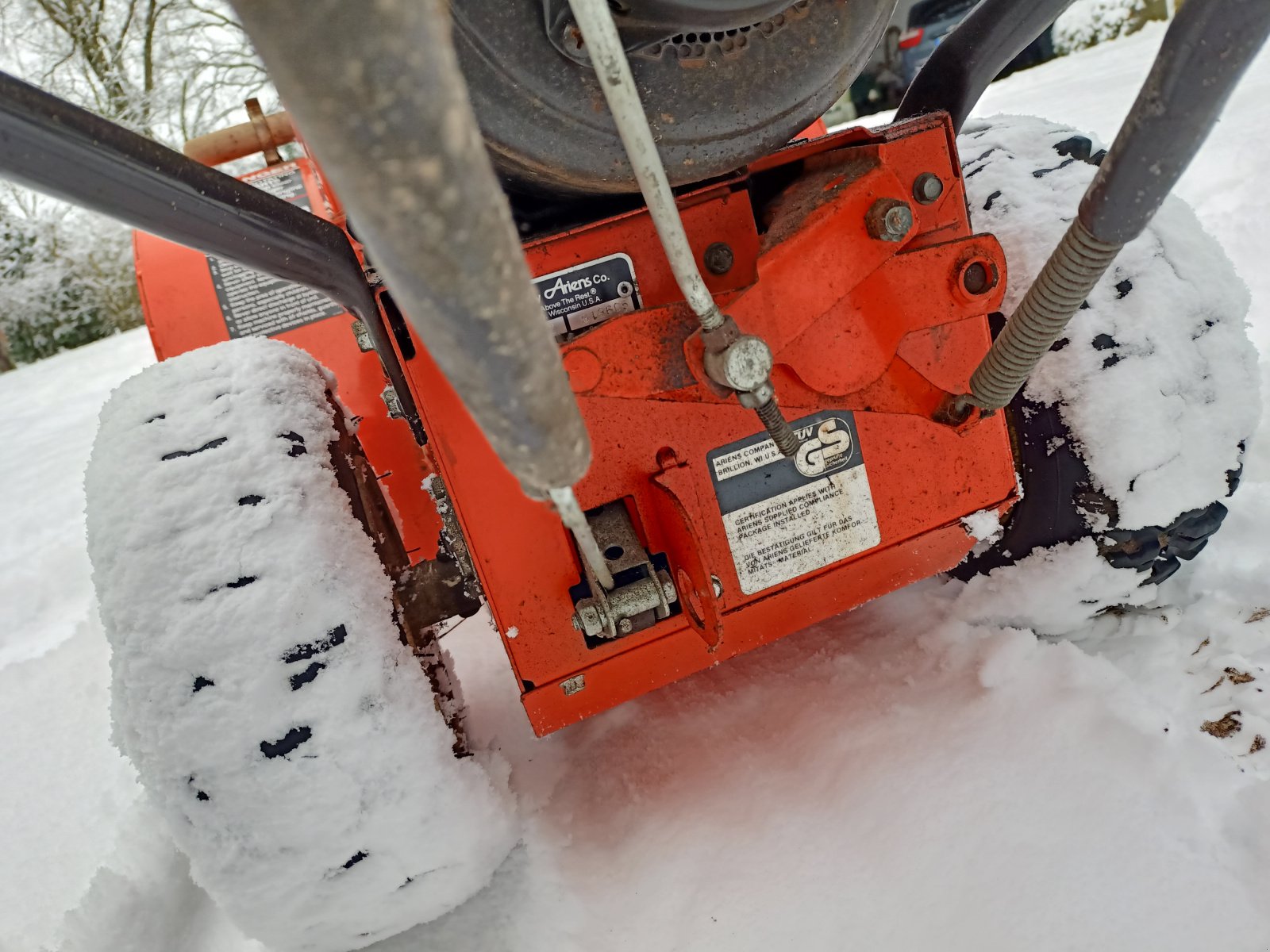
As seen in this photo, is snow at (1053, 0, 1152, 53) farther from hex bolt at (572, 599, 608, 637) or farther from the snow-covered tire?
the snow-covered tire

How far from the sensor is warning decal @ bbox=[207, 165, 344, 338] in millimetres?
1828

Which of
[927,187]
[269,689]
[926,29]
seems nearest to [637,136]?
[927,187]

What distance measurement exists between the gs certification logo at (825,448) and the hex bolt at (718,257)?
0.79ft

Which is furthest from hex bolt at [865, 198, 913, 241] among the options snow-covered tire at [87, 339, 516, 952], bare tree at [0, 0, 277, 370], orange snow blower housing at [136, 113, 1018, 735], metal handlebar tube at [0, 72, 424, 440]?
bare tree at [0, 0, 277, 370]

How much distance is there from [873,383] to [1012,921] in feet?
2.16

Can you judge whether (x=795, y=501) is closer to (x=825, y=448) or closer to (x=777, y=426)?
(x=825, y=448)

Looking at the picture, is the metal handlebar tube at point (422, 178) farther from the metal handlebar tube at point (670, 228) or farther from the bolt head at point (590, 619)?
the bolt head at point (590, 619)

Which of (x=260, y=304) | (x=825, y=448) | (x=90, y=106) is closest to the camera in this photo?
(x=825, y=448)

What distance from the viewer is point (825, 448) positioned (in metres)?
1.11

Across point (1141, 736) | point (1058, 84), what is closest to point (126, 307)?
point (1058, 84)

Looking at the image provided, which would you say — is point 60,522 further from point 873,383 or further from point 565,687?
point 873,383

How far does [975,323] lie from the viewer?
112 cm

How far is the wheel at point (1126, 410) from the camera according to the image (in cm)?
117

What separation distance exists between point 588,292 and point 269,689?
58cm
